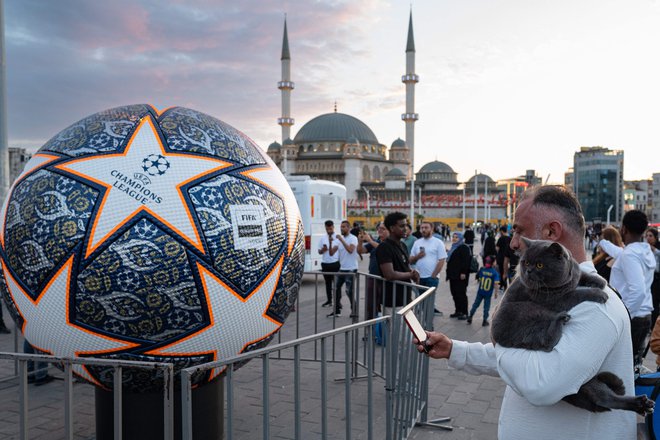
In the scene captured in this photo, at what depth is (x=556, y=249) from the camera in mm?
1893

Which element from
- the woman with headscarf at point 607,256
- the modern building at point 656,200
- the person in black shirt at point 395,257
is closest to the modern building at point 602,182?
the modern building at point 656,200

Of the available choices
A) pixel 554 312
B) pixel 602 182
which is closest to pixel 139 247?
pixel 554 312

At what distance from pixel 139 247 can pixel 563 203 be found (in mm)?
2136

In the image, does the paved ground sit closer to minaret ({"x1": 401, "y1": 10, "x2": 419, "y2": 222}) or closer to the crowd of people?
the crowd of people

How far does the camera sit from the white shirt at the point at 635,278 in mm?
5707

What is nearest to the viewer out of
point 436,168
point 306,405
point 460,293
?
point 306,405

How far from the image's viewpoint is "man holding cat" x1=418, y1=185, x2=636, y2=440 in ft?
5.96

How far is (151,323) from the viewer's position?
312cm

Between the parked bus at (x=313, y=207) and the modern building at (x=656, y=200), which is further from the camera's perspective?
the modern building at (x=656, y=200)

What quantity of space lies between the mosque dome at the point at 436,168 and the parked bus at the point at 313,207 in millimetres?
94916

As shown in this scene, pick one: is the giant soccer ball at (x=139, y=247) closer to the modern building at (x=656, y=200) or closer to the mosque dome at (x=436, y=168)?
the mosque dome at (x=436, y=168)

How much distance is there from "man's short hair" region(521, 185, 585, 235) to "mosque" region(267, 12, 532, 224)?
77.4m

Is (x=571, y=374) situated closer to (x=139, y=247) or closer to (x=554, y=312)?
(x=554, y=312)

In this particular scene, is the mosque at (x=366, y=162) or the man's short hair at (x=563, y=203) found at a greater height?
the mosque at (x=366, y=162)
